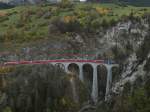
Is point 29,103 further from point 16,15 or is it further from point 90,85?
point 16,15

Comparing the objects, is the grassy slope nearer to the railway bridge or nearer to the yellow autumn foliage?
the yellow autumn foliage

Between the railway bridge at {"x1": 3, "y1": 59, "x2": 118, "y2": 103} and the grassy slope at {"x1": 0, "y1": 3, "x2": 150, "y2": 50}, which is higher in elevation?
the grassy slope at {"x1": 0, "y1": 3, "x2": 150, "y2": 50}

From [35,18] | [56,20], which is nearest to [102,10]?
[56,20]

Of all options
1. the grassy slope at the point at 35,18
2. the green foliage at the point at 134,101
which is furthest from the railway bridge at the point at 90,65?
the grassy slope at the point at 35,18

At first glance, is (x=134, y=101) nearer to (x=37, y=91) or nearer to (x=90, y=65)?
(x=37, y=91)

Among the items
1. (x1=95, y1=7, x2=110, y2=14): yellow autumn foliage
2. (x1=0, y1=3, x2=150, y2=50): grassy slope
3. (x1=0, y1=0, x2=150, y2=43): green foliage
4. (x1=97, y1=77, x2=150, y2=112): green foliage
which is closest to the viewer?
(x1=97, y1=77, x2=150, y2=112): green foliage

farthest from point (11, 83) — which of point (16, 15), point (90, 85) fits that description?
point (16, 15)

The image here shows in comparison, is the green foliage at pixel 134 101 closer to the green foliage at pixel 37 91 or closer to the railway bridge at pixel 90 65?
the green foliage at pixel 37 91

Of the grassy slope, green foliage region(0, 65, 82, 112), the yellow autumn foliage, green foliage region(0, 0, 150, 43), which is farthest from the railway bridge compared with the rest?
the yellow autumn foliage
